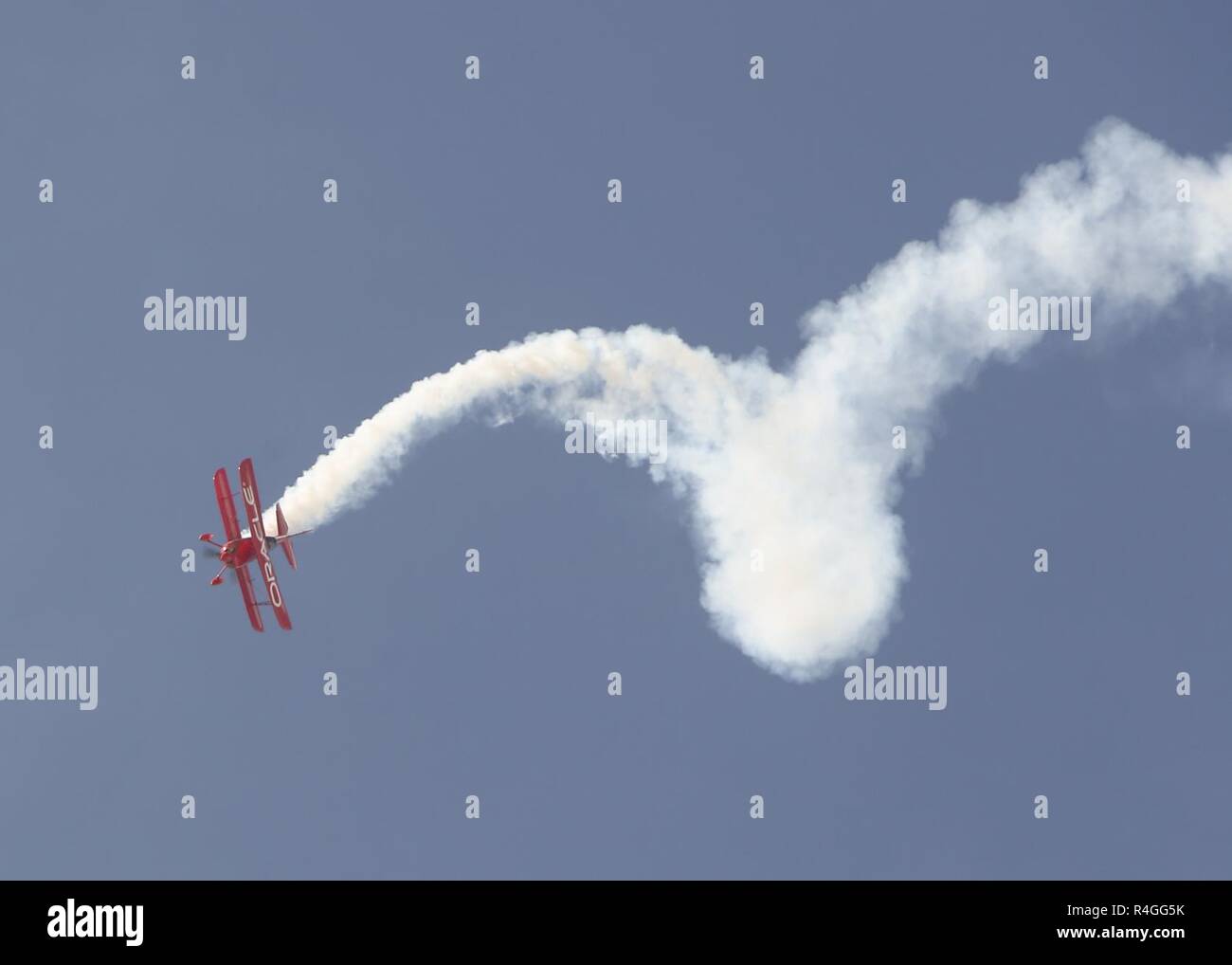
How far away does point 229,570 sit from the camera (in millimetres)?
73000

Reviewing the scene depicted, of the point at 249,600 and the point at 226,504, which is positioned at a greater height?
the point at 226,504

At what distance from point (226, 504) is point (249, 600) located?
163 inches

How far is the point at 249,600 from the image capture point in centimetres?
7481

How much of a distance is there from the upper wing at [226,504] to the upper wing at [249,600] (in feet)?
5.72

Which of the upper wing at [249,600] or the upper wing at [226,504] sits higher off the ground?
the upper wing at [226,504]

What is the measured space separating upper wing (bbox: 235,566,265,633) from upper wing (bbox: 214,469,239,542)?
174 centimetres

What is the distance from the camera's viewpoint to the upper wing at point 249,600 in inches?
2901

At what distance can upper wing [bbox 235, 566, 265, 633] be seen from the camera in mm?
73688

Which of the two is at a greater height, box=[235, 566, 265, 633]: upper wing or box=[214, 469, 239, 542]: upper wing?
box=[214, 469, 239, 542]: upper wing

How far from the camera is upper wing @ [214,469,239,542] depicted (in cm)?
7206

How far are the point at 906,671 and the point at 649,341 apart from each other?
14043 mm

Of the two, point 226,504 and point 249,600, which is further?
point 249,600
